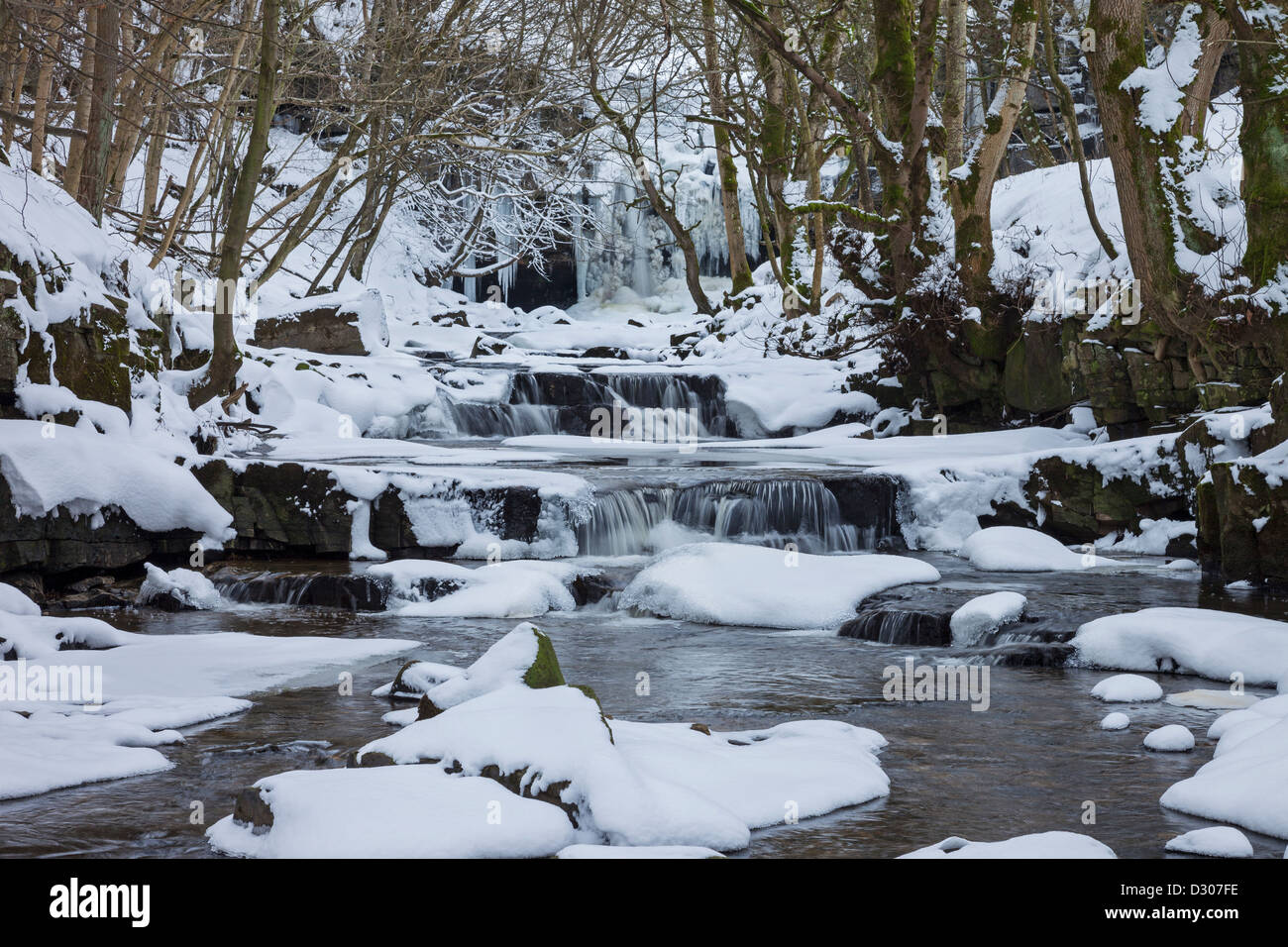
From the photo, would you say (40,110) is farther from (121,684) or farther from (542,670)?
(542,670)

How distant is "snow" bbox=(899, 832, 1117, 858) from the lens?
3.28 metres

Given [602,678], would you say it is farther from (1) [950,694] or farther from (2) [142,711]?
(2) [142,711]

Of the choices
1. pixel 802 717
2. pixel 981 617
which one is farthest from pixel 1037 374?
pixel 802 717

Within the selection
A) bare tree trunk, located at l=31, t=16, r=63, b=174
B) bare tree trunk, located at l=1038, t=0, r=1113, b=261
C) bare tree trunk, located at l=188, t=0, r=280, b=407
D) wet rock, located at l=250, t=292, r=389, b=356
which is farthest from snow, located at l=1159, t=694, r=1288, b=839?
wet rock, located at l=250, t=292, r=389, b=356

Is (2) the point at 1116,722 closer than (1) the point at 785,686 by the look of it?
Yes

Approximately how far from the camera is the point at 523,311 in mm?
27641

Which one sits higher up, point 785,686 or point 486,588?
point 486,588

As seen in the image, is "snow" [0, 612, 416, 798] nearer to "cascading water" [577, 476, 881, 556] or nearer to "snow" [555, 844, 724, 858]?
"snow" [555, 844, 724, 858]

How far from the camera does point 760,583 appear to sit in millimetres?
7812

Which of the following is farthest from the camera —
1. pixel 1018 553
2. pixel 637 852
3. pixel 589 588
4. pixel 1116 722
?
pixel 1018 553

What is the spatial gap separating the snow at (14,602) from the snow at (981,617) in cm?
530

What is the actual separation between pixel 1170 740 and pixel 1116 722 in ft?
1.19

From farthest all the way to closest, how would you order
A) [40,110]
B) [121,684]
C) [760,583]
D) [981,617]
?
1. [40,110]
2. [760,583]
3. [981,617]
4. [121,684]
